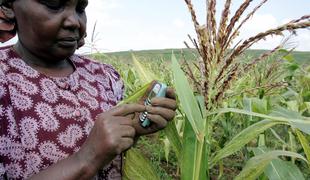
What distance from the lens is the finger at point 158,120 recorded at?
967mm

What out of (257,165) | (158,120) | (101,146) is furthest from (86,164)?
(257,165)

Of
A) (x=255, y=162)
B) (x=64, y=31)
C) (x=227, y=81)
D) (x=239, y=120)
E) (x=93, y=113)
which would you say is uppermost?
(x=64, y=31)

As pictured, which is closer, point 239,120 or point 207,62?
point 207,62

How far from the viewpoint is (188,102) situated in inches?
38.3

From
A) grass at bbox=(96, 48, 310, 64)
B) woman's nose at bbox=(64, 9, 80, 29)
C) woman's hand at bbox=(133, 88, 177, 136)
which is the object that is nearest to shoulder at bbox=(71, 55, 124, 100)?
grass at bbox=(96, 48, 310, 64)

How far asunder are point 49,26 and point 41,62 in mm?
138

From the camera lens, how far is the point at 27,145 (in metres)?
1.01

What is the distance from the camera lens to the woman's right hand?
0.88m

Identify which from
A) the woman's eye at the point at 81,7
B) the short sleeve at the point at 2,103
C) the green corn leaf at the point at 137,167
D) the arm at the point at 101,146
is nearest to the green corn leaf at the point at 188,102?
the arm at the point at 101,146

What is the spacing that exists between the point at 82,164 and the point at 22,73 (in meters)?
0.33

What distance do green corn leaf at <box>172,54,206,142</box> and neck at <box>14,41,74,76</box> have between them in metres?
0.37

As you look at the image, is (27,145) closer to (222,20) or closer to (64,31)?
(64,31)

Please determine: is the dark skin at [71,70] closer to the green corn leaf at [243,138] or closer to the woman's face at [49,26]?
the woman's face at [49,26]

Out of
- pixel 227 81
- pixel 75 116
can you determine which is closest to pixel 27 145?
pixel 75 116
